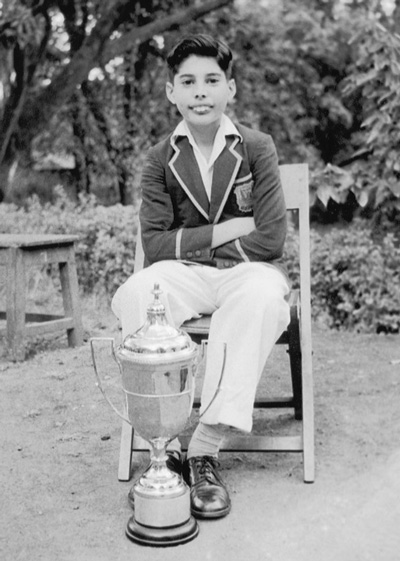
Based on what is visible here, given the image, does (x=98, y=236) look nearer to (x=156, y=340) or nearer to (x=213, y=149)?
(x=213, y=149)

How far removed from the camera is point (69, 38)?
919 centimetres

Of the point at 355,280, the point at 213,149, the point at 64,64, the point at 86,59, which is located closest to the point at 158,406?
the point at 213,149

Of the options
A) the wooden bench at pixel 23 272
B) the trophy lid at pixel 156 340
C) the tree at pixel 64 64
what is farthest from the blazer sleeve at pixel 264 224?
the tree at pixel 64 64

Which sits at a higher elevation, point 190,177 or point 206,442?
point 190,177

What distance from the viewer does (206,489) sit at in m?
2.74

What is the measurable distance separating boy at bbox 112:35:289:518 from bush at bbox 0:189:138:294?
10.9ft

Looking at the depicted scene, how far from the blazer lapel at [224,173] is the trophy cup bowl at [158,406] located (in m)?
0.72

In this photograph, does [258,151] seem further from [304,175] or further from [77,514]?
[77,514]

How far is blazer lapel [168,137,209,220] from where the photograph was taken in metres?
3.26

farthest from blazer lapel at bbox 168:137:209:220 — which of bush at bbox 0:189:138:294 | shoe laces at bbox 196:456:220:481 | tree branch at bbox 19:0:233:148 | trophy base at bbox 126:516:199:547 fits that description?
tree branch at bbox 19:0:233:148

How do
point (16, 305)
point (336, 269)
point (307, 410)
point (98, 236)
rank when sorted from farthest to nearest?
point (98, 236)
point (336, 269)
point (16, 305)
point (307, 410)

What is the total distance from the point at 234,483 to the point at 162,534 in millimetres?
556

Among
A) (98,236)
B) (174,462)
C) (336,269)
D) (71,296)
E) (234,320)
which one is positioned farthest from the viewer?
(98,236)

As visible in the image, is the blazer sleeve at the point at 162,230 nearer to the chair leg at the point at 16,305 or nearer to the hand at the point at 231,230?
the hand at the point at 231,230
